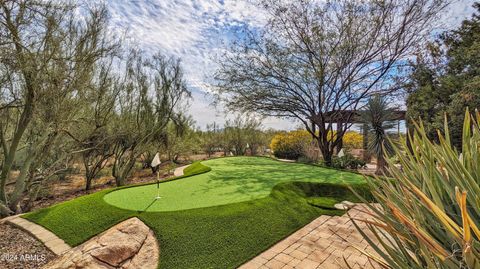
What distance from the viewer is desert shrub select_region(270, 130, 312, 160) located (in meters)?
16.4

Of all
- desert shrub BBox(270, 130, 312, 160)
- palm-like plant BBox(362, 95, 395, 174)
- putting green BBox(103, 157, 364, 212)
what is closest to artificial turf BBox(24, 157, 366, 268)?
putting green BBox(103, 157, 364, 212)

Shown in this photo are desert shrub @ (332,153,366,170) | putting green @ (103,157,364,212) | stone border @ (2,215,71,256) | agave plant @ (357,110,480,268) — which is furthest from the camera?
desert shrub @ (332,153,366,170)

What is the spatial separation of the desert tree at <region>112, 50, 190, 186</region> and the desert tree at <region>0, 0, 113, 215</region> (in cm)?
292

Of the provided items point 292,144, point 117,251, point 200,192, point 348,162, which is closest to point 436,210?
point 117,251

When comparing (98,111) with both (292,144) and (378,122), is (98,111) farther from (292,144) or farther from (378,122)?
(292,144)

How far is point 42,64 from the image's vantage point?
549 cm

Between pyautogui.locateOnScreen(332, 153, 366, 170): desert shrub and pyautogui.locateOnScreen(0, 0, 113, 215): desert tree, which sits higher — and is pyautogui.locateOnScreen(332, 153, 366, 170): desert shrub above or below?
below

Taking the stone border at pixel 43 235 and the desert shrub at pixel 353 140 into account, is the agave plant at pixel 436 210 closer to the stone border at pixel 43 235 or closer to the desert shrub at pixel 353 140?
the stone border at pixel 43 235

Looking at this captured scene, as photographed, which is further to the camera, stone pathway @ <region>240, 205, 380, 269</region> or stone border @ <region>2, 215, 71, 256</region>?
stone border @ <region>2, 215, 71, 256</region>

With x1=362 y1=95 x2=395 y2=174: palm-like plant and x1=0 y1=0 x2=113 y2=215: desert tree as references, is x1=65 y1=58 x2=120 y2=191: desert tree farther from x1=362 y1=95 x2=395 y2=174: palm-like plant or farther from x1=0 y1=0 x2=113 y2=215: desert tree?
x1=362 y1=95 x2=395 y2=174: palm-like plant

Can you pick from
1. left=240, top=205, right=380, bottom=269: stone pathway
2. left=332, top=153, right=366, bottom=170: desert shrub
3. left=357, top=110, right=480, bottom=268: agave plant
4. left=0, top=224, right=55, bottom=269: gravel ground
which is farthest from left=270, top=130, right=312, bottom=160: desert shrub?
left=357, top=110, right=480, bottom=268: agave plant

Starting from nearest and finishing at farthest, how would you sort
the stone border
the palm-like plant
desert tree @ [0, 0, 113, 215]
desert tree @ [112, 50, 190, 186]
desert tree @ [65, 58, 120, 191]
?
the stone border < desert tree @ [0, 0, 113, 215] < desert tree @ [65, 58, 120, 191] < the palm-like plant < desert tree @ [112, 50, 190, 186]

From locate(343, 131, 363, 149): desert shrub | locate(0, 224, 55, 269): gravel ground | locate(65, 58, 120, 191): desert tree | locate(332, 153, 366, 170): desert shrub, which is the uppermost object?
locate(65, 58, 120, 191): desert tree

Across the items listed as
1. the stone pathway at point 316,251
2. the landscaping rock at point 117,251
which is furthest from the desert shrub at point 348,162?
the landscaping rock at point 117,251
